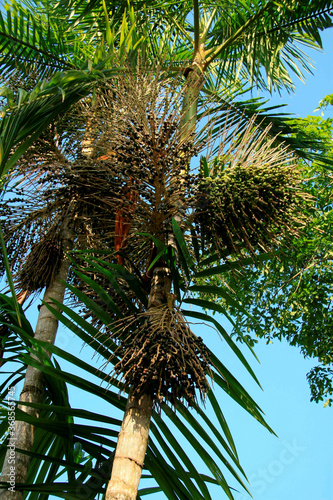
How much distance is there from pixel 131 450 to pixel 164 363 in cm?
35

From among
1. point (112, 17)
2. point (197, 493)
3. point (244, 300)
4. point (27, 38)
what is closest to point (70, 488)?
point (197, 493)

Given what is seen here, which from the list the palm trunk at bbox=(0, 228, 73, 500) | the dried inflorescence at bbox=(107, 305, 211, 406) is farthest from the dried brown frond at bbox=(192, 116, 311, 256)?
the palm trunk at bbox=(0, 228, 73, 500)

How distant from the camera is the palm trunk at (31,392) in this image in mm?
2570

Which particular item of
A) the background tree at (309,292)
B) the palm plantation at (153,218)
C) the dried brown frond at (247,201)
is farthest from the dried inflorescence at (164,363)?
the background tree at (309,292)

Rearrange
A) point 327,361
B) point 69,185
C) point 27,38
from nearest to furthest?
point 69,185 → point 27,38 → point 327,361

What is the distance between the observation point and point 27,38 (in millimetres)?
3869

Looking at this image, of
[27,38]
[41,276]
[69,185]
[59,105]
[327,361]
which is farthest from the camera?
[327,361]

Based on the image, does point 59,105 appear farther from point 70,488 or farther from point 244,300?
point 244,300

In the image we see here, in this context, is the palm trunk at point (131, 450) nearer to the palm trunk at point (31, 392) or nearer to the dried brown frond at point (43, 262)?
the palm trunk at point (31, 392)

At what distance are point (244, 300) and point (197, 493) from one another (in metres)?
3.82

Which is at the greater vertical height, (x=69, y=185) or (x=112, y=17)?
(x=112, y=17)

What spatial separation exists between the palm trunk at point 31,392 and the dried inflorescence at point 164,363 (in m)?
0.62

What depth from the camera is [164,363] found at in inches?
83.9

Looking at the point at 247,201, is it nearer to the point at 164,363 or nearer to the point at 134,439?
the point at 164,363
